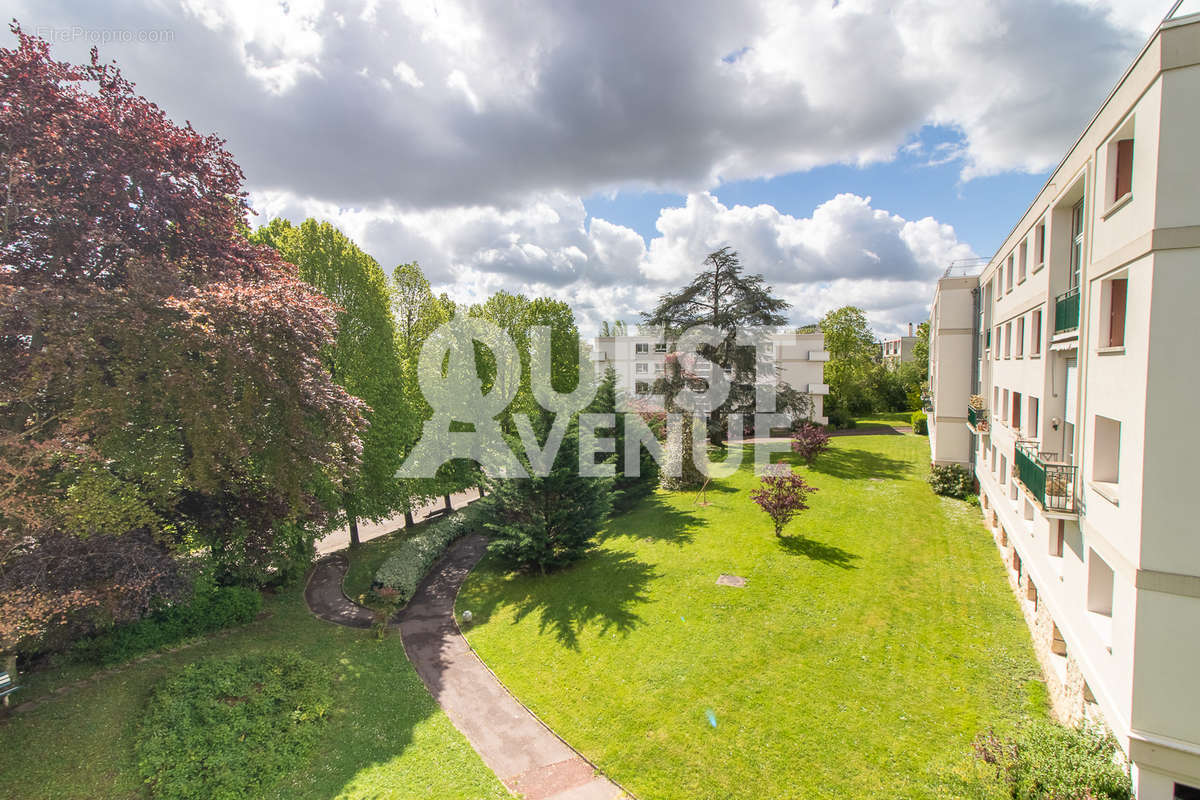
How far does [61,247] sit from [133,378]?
3302mm

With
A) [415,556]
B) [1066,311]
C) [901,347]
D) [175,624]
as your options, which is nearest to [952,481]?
[1066,311]

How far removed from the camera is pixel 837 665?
1158 cm

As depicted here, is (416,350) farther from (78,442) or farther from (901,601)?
(901,601)

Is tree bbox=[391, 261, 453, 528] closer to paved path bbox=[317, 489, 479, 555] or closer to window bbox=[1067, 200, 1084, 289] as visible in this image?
paved path bbox=[317, 489, 479, 555]

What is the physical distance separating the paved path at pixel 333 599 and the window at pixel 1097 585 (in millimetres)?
17948

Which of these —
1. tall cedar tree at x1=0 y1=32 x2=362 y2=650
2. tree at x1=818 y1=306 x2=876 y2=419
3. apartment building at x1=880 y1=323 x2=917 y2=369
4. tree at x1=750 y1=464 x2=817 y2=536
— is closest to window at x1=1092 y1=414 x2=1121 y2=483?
tree at x1=750 y1=464 x2=817 y2=536

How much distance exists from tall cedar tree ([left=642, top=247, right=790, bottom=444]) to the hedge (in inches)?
669

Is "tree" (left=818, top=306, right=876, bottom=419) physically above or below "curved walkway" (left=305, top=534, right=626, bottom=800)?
above

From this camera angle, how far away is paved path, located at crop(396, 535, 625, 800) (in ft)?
30.8

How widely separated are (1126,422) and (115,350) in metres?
18.8

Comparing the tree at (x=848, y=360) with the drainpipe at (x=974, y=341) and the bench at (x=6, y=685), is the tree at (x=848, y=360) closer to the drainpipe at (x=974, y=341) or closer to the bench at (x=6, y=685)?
the drainpipe at (x=974, y=341)

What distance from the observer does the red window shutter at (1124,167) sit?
25.5 ft

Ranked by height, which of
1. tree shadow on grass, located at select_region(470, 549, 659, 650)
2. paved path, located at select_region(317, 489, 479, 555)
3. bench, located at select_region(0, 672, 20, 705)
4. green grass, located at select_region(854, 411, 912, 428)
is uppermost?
green grass, located at select_region(854, 411, 912, 428)

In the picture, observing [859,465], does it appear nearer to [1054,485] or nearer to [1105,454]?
[1054,485]
